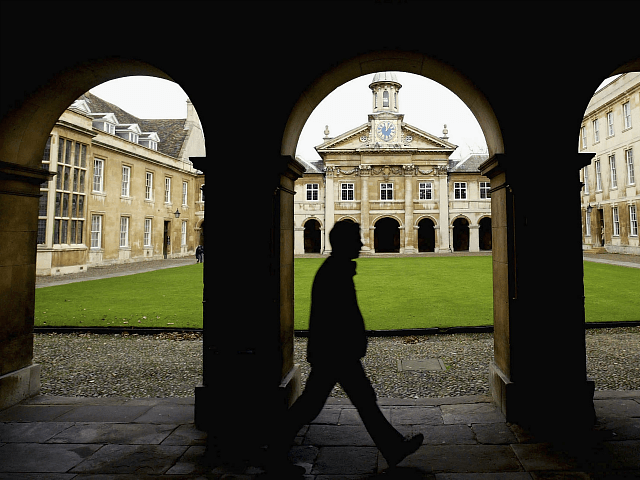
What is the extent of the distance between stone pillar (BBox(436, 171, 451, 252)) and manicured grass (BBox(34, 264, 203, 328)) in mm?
25579

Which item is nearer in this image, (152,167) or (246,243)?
(246,243)

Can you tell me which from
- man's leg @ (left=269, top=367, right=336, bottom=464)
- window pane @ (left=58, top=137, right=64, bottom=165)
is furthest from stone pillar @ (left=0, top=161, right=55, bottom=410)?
window pane @ (left=58, top=137, right=64, bottom=165)

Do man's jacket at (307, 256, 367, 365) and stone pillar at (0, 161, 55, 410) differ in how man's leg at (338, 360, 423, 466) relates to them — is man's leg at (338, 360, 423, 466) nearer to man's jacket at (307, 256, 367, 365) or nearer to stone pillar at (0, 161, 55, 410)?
man's jacket at (307, 256, 367, 365)

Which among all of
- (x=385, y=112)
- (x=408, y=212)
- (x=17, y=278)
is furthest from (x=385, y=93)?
(x=17, y=278)

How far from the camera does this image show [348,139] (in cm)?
3606

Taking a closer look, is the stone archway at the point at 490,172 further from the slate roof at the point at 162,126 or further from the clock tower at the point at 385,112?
the clock tower at the point at 385,112

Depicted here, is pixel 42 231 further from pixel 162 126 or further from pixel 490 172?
pixel 490 172

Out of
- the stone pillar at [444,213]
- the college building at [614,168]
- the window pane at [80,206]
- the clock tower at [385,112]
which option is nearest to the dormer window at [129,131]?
the window pane at [80,206]

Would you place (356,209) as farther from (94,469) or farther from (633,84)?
(94,469)

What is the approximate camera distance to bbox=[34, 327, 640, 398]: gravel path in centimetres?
454

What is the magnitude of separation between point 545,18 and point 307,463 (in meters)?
4.24

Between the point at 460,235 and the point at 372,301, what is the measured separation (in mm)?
32198

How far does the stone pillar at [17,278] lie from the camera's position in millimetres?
3941

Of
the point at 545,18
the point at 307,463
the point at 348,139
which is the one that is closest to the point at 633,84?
the point at 348,139
